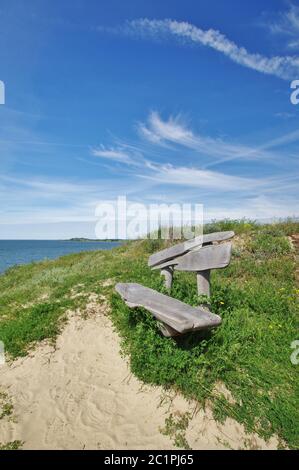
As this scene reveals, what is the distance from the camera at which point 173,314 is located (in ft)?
14.6

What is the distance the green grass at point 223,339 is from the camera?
440cm

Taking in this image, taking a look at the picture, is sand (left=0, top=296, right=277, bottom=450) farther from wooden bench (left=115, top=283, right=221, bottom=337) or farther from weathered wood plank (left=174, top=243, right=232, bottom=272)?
weathered wood plank (left=174, top=243, right=232, bottom=272)

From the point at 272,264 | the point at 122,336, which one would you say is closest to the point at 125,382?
the point at 122,336

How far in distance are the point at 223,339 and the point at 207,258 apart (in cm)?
152

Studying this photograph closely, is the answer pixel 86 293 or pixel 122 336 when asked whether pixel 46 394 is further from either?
pixel 86 293

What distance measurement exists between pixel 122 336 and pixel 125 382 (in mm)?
1279

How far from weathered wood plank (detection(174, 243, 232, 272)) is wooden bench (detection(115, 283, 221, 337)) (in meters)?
0.88

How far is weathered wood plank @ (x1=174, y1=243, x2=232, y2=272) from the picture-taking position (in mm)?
5078

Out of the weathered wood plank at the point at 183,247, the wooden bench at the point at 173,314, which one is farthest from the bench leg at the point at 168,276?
the wooden bench at the point at 173,314

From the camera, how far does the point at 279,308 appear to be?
7176mm
